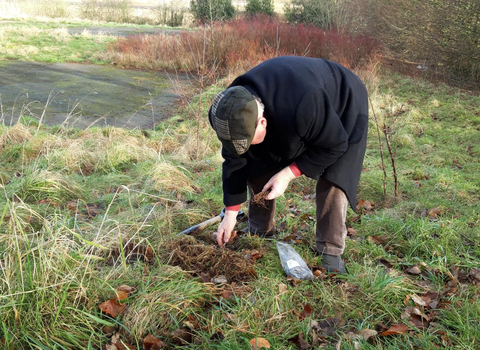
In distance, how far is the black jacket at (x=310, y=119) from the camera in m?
1.97

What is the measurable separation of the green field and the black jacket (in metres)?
0.67

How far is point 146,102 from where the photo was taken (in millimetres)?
8547

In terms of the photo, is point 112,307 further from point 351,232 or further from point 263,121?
point 351,232

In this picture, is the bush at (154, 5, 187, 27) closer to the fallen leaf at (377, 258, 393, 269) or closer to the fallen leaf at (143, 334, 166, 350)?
the fallen leaf at (377, 258, 393, 269)

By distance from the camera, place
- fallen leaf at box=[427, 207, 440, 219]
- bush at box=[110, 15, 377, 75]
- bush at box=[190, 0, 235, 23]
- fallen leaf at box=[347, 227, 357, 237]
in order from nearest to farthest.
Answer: fallen leaf at box=[347, 227, 357, 237] < fallen leaf at box=[427, 207, 440, 219] < bush at box=[190, 0, 235, 23] < bush at box=[110, 15, 377, 75]

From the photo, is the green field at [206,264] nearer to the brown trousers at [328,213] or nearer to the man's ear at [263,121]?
the brown trousers at [328,213]

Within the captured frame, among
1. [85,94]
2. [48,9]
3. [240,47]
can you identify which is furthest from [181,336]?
[48,9]

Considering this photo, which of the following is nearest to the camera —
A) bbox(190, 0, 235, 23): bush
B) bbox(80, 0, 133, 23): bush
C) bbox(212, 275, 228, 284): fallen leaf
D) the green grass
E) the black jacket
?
the black jacket

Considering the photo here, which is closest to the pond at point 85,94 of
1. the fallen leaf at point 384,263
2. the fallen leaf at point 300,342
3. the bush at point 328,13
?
the fallen leaf at point 384,263

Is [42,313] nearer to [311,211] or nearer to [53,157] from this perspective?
[311,211]

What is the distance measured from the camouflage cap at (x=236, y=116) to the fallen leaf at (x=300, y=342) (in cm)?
109

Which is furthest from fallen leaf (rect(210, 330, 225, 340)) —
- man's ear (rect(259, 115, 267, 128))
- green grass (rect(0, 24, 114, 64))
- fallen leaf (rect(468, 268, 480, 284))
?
green grass (rect(0, 24, 114, 64))

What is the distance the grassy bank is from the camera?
193cm

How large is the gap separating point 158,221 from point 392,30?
35.7 feet
